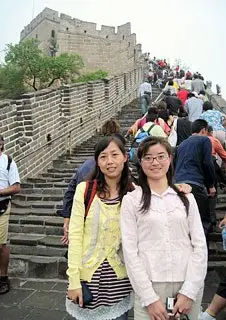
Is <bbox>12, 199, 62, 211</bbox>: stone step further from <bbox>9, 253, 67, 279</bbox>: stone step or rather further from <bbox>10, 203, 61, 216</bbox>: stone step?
<bbox>9, 253, 67, 279</bbox>: stone step

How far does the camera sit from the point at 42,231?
613 cm

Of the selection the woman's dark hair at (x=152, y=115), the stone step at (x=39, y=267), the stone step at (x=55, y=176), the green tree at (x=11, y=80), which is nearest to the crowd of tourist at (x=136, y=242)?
the stone step at (x=39, y=267)

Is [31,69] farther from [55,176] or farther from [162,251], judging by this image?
[162,251]

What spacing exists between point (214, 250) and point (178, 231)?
3.12m

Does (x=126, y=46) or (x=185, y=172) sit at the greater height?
(x=126, y=46)

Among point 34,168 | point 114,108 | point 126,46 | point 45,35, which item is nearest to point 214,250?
point 34,168

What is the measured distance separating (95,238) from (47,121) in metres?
8.38

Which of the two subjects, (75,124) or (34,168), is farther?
(75,124)

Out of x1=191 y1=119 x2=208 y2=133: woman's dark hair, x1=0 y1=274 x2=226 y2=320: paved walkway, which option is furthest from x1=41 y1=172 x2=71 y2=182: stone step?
x1=191 y1=119 x2=208 y2=133: woman's dark hair

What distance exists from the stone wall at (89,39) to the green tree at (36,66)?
415 inches

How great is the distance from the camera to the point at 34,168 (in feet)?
30.3

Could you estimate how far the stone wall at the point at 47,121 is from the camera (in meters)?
8.72

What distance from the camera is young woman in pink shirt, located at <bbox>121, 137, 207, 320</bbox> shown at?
83.2 inches

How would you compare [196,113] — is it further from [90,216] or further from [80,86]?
[90,216]
